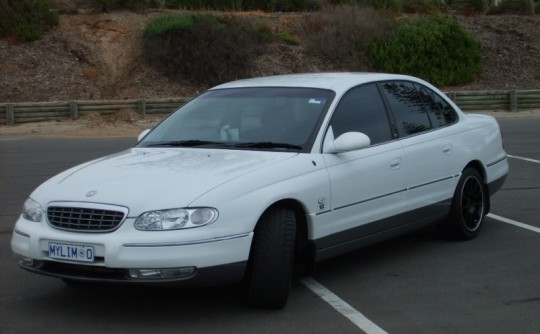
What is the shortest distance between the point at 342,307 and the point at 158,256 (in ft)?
4.88

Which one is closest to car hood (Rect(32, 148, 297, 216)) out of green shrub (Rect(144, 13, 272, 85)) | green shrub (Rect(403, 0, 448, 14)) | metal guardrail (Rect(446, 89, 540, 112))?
metal guardrail (Rect(446, 89, 540, 112))

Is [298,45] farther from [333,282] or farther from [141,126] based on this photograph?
[333,282]

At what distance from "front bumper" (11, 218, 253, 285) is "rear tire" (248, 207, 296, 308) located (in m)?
0.15

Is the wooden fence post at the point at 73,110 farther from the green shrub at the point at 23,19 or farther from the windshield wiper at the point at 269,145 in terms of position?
the windshield wiper at the point at 269,145

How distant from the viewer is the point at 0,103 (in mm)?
24406

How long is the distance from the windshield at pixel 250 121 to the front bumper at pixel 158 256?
1.24 metres

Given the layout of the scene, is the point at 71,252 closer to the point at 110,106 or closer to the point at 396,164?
the point at 396,164

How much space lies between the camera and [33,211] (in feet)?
20.8

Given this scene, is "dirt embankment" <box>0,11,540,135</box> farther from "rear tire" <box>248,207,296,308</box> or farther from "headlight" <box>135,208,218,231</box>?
"headlight" <box>135,208,218,231</box>

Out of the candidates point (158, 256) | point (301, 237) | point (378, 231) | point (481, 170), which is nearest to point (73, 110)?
point (481, 170)

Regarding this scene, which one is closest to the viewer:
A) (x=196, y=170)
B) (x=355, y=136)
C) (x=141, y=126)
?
(x=196, y=170)

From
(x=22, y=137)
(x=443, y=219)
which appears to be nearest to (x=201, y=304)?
(x=443, y=219)

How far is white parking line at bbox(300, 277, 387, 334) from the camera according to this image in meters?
6.00

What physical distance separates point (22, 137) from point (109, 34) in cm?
854
